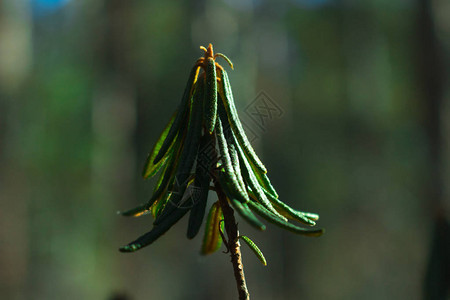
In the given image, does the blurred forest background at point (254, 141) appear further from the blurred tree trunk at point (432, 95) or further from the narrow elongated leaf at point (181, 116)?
the narrow elongated leaf at point (181, 116)

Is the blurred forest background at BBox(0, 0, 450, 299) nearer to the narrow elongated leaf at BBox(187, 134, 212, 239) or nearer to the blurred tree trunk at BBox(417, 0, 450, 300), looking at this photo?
the blurred tree trunk at BBox(417, 0, 450, 300)

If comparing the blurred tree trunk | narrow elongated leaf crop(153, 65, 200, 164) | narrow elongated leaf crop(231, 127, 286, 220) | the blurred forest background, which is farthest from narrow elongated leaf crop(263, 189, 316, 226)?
the blurred forest background

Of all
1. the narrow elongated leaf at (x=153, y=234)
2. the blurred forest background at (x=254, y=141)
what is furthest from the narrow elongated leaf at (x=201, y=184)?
the blurred forest background at (x=254, y=141)

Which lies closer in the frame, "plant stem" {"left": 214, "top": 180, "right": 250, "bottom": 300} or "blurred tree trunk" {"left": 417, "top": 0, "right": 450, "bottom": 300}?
"plant stem" {"left": 214, "top": 180, "right": 250, "bottom": 300}

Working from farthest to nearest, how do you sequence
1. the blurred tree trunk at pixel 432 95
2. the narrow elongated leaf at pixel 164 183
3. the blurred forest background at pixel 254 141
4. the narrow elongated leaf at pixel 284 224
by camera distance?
the blurred forest background at pixel 254 141
the blurred tree trunk at pixel 432 95
the narrow elongated leaf at pixel 164 183
the narrow elongated leaf at pixel 284 224

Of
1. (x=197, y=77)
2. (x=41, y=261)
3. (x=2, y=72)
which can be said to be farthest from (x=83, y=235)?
(x=197, y=77)

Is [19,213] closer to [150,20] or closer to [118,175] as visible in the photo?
[118,175]

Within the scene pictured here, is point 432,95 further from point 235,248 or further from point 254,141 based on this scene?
point 235,248
